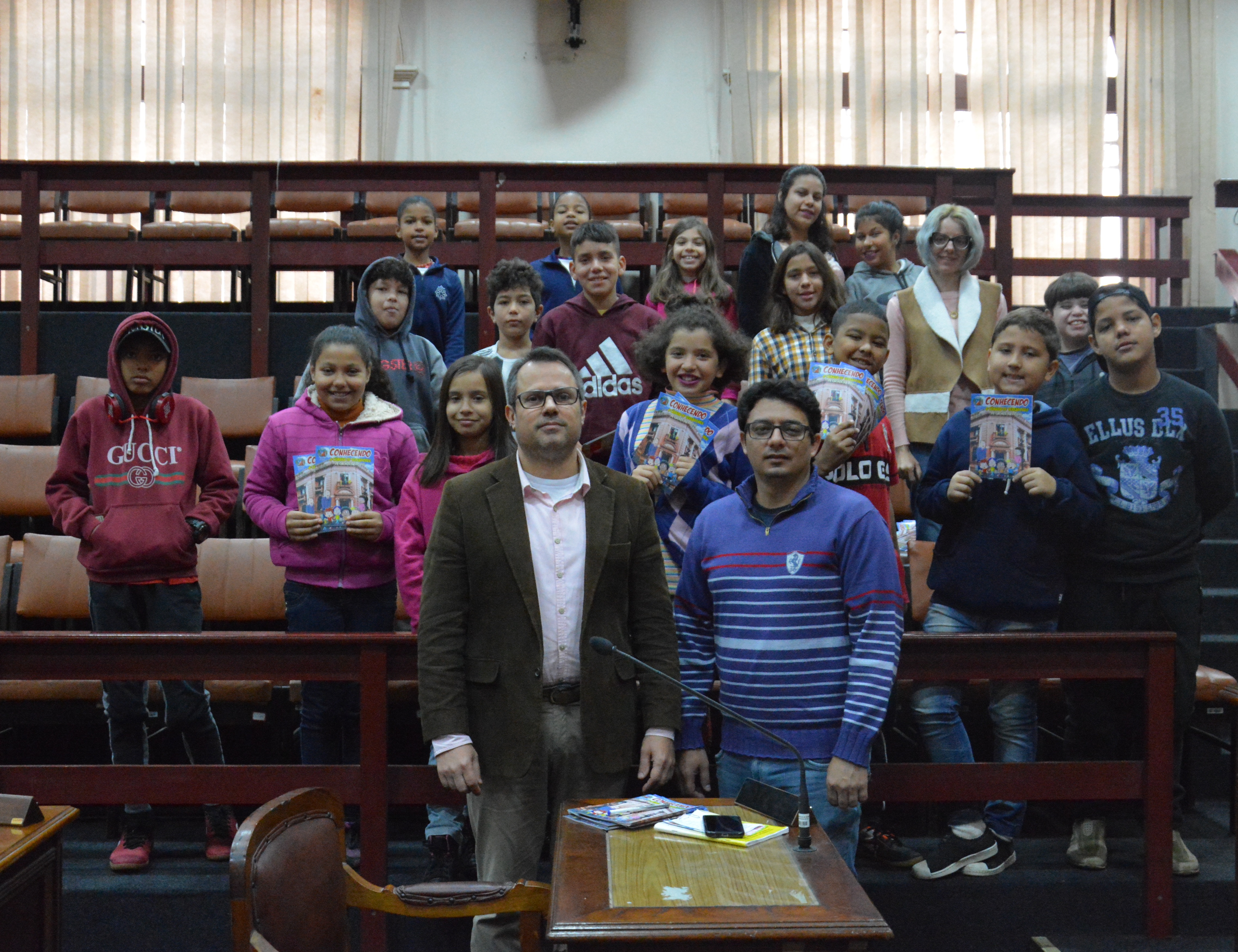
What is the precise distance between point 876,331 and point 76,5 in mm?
7645

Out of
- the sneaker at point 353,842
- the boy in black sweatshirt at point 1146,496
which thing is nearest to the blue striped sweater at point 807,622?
the boy in black sweatshirt at point 1146,496

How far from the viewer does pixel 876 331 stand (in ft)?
9.04

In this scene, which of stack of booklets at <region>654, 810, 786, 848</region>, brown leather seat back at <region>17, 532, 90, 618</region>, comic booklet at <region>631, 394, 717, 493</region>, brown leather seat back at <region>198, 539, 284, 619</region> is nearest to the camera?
stack of booklets at <region>654, 810, 786, 848</region>

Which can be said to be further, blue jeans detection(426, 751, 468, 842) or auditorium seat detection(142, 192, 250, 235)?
auditorium seat detection(142, 192, 250, 235)

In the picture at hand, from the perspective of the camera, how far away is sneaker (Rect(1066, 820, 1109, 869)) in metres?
2.72

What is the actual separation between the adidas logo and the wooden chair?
1.76 metres

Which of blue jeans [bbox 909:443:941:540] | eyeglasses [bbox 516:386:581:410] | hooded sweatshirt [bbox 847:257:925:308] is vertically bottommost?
blue jeans [bbox 909:443:941:540]

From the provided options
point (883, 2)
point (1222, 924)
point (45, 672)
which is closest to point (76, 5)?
point (883, 2)

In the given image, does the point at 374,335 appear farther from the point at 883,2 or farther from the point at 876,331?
the point at 883,2

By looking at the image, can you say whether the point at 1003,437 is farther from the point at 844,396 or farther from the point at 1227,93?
the point at 1227,93

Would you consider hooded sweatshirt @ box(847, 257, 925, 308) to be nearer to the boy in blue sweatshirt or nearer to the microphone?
the boy in blue sweatshirt

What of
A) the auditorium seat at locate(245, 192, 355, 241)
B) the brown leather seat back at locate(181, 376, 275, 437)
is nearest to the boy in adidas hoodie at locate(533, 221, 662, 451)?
the brown leather seat back at locate(181, 376, 275, 437)

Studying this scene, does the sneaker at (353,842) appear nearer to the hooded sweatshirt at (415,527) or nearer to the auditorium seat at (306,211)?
the hooded sweatshirt at (415,527)

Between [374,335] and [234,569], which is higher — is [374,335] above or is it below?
above
